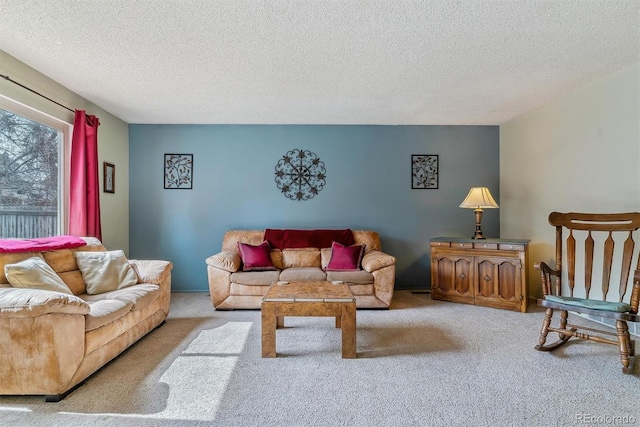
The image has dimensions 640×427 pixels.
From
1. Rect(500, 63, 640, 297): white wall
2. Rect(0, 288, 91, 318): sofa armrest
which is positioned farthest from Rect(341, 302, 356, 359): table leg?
Rect(500, 63, 640, 297): white wall

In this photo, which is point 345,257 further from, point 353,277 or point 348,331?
point 348,331

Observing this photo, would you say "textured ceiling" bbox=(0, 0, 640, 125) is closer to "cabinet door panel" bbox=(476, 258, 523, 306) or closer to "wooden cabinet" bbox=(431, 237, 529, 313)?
"wooden cabinet" bbox=(431, 237, 529, 313)

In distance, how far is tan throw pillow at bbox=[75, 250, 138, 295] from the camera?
2.53 meters

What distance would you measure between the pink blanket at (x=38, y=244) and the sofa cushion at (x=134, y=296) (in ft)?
1.56

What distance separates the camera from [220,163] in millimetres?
4297

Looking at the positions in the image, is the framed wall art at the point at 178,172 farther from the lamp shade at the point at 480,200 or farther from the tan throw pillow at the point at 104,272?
the lamp shade at the point at 480,200

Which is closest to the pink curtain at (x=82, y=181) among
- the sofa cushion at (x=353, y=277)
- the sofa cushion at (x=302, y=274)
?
the sofa cushion at (x=302, y=274)

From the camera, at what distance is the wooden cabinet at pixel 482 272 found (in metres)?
3.31

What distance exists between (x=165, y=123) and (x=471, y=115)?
4.11 metres


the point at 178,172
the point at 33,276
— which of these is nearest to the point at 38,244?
the point at 33,276

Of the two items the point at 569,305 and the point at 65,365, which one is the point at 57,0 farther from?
the point at 569,305

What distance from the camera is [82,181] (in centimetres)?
311

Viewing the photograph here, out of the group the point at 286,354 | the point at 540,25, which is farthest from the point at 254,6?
the point at 286,354

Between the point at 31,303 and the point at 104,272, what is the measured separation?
99 centimetres
